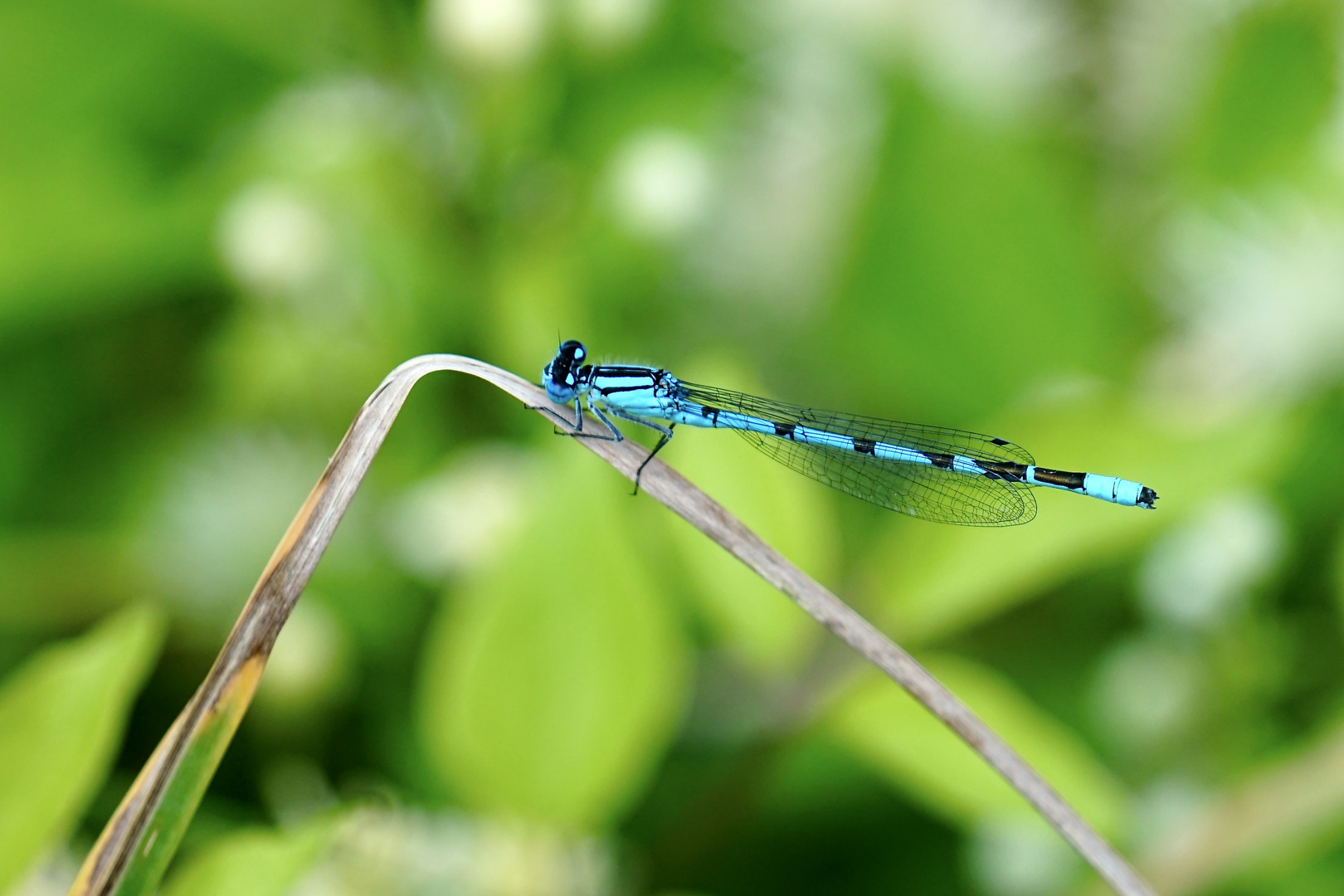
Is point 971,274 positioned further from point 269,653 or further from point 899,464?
point 269,653

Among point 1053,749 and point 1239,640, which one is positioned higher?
→ point 1239,640

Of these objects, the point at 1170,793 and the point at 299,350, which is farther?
the point at 299,350

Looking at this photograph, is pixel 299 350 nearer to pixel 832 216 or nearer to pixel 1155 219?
pixel 832 216

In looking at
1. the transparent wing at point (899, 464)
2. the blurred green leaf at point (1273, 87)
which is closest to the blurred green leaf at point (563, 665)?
the transparent wing at point (899, 464)

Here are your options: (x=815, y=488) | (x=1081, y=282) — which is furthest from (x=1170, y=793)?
(x=1081, y=282)

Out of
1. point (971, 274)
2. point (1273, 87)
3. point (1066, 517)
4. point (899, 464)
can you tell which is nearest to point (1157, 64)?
point (1273, 87)
